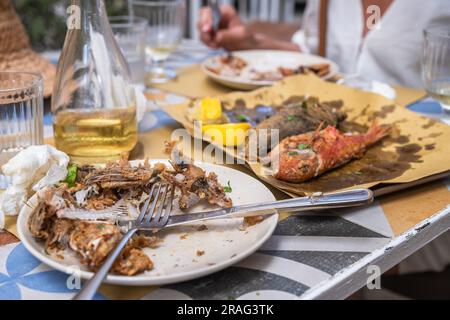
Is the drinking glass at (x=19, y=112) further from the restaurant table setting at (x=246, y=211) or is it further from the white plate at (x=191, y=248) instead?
the white plate at (x=191, y=248)

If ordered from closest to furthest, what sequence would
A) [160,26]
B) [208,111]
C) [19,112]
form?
1. [19,112]
2. [208,111]
3. [160,26]

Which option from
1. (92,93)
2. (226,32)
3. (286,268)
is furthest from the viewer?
(226,32)

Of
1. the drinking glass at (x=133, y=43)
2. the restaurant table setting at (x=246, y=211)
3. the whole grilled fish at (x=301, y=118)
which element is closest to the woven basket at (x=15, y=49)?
the drinking glass at (x=133, y=43)

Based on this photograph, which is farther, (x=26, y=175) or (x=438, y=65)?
(x=438, y=65)

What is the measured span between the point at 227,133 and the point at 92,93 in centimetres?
26

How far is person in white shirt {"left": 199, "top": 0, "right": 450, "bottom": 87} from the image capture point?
5.95 feet

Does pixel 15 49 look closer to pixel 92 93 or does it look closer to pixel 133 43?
pixel 133 43

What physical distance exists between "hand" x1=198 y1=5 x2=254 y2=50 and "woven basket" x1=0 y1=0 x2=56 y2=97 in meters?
0.64

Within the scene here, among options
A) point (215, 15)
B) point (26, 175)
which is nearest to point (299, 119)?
point (26, 175)

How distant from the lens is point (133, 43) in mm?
1392

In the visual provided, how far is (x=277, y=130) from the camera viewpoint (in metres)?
1.06

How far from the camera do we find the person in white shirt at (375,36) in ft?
5.95

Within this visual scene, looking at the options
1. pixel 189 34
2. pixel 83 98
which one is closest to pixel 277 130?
pixel 83 98
